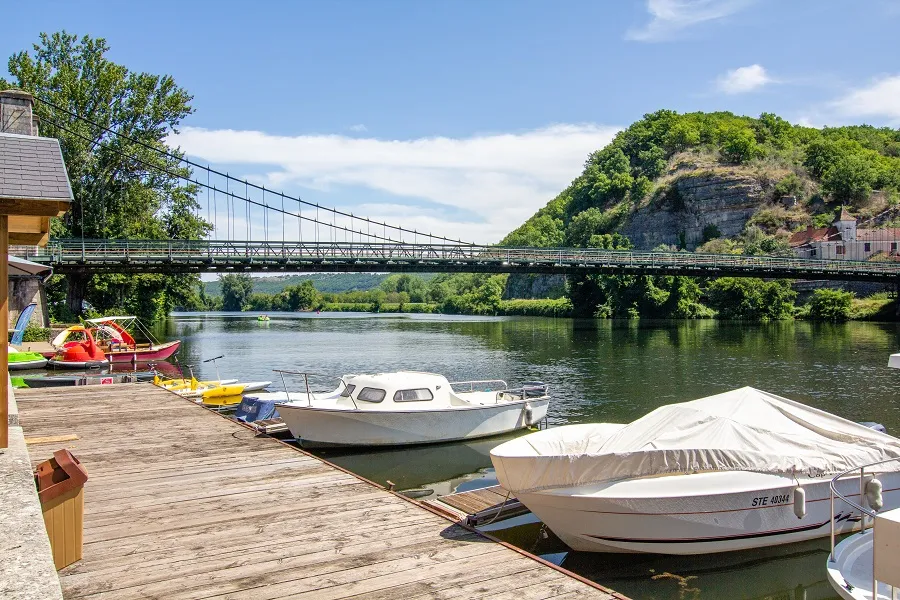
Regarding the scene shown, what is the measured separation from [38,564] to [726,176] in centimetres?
13486

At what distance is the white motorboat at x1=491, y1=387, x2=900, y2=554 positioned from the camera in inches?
375

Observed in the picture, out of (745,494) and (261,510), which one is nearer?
(261,510)

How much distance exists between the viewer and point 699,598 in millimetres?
9297

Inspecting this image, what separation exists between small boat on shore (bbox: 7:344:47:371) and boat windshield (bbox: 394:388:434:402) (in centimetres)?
2227

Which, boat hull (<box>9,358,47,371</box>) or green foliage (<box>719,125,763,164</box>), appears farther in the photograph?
green foliage (<box>719,125,763,164</box>)

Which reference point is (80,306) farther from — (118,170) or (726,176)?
(726,176)

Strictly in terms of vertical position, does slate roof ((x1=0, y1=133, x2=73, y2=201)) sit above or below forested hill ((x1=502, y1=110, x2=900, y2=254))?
below

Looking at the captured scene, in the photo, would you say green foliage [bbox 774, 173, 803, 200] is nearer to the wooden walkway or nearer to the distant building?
the distant building

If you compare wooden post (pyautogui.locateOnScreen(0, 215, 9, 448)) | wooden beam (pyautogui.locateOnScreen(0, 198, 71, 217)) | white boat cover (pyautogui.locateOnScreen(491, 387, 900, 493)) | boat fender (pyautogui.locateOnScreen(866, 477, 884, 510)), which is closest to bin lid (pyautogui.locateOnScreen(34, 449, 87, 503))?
wooden post (pyautogui.locateOnScreen(0, 215, 9, 448))

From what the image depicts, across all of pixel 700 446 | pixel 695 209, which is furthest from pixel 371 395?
pixel 695 209

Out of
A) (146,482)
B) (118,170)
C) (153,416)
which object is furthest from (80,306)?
(146,482)

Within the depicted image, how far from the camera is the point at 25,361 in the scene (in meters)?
31.9

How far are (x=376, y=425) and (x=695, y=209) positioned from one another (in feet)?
403

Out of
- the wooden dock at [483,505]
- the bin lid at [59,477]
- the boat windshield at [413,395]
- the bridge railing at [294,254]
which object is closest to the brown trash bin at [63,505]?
the bin lid at [59,477]
